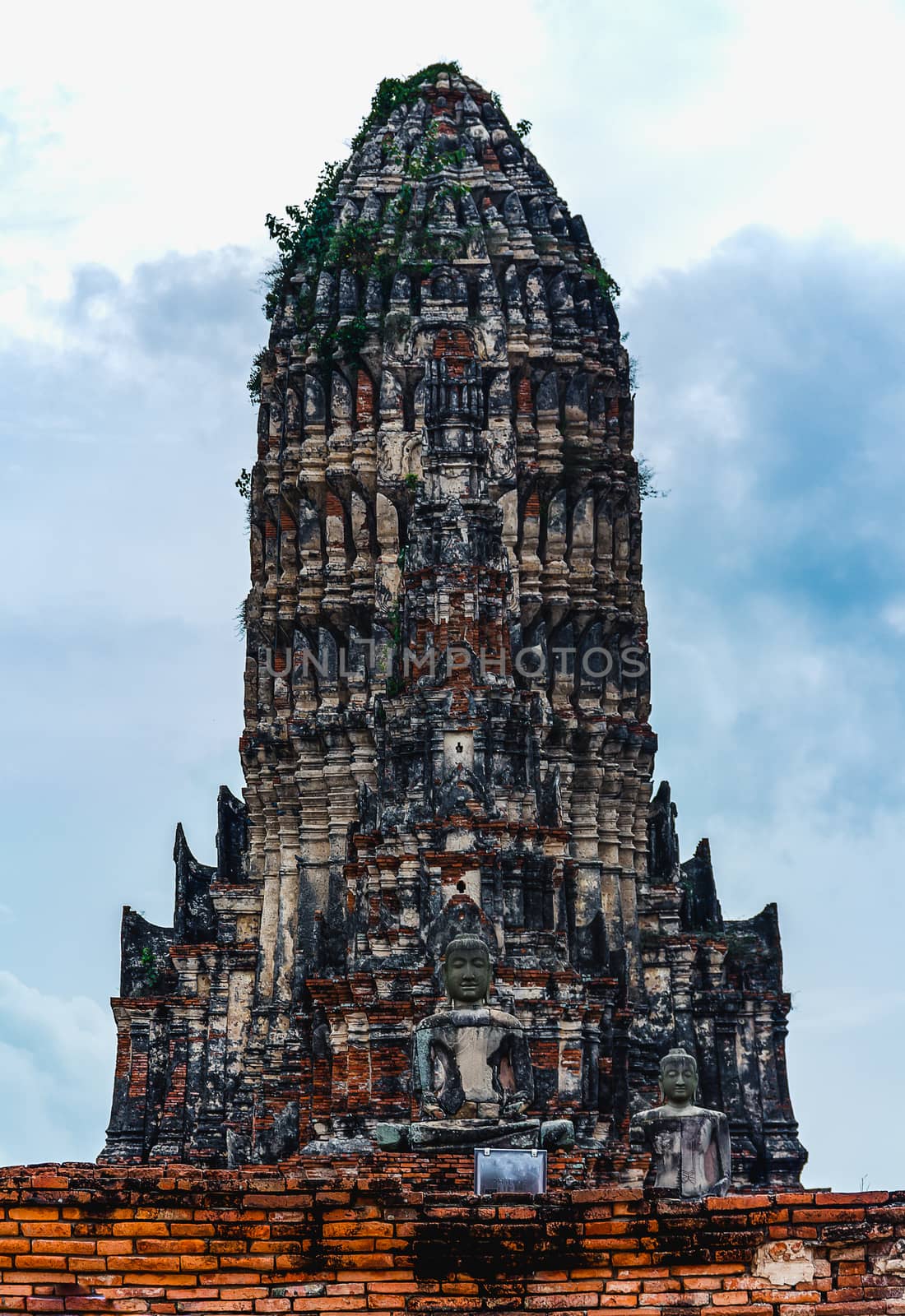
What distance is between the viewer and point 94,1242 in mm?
17828

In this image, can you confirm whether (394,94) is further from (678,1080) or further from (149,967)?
(678,1080)

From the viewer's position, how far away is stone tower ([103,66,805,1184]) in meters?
41.0

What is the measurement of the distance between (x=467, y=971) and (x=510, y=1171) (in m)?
4.96

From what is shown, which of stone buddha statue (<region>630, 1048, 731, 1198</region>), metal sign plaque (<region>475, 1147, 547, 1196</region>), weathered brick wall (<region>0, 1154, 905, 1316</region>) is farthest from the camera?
stone buddha statue (<region>630, 1048, 731, 1198</region>)

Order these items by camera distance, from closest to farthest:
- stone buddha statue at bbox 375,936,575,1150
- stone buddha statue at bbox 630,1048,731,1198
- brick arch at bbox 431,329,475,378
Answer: stone buddha statue at bbox 630,1048,731,1198, stone buddha statue at bbox 375,936,575,1150, brick arch at bbox 431,329,475,378

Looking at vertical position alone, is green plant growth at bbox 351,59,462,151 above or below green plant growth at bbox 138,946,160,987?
above

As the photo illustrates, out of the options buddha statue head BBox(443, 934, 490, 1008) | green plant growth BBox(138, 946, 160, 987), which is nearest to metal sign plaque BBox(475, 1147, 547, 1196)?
buddha statue head BBox(443, 934, 490, 1008)

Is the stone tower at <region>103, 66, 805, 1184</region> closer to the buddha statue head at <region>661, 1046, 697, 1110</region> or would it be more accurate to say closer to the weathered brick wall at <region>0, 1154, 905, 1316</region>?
the buddha statue head at <region>661, 1046, 697, 1110</region>

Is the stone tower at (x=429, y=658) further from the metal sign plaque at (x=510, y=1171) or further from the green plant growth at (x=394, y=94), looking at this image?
the metal sign plaque at (x=510, y=1171)

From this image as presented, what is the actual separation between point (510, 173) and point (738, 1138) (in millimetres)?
16376

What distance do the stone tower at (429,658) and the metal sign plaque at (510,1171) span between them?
19363 millimetres

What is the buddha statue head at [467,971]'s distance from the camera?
24.7m

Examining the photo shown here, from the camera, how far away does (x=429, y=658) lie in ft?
132

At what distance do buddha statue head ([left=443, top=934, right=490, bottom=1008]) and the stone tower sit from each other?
46.9 feet
